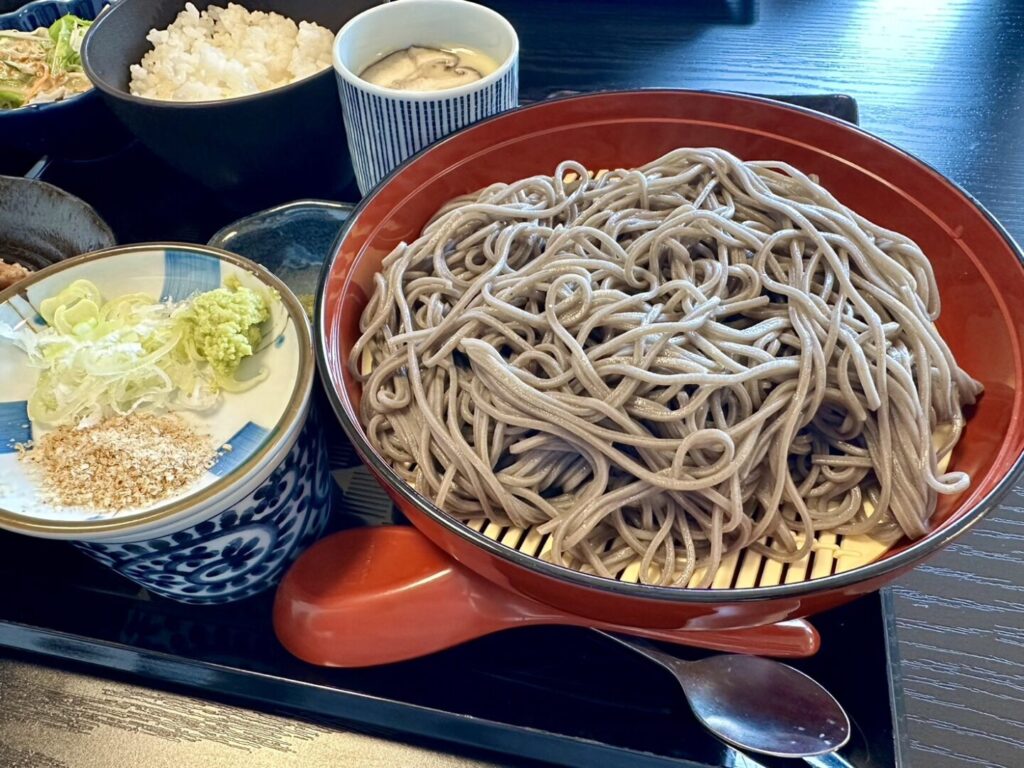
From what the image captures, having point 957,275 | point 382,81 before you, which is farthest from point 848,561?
point 382,81

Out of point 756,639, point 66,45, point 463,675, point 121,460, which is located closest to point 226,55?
point 66,45

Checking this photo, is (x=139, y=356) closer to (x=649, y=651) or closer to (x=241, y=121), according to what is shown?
(x=241, y=121)

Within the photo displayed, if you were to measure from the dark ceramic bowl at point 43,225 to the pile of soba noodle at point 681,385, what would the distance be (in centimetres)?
59

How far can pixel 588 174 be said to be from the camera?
1261 millimetres

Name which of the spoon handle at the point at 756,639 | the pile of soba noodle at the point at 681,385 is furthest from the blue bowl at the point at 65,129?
the spoon handle at the point at 756,639

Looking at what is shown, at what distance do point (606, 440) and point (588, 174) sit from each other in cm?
54

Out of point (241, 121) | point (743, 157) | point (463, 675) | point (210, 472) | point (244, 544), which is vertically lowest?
point (463, 675)

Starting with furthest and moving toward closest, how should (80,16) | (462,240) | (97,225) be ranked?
(80,16)
(97,225)
(462,240)

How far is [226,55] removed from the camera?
152 cm

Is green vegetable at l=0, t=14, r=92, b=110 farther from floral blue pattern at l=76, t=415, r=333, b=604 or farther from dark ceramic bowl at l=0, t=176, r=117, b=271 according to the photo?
floral blue pattern at l=76, t=415, r=333, b=604

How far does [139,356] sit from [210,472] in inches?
8.6

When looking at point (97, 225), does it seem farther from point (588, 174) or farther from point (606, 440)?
point (606, 440)

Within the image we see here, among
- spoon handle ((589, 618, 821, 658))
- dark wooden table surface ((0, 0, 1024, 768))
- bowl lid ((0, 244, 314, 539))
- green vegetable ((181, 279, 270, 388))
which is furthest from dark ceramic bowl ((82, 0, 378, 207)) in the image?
spoon handle ((589, 618, 821, 658))

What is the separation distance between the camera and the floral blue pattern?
0.92 m
